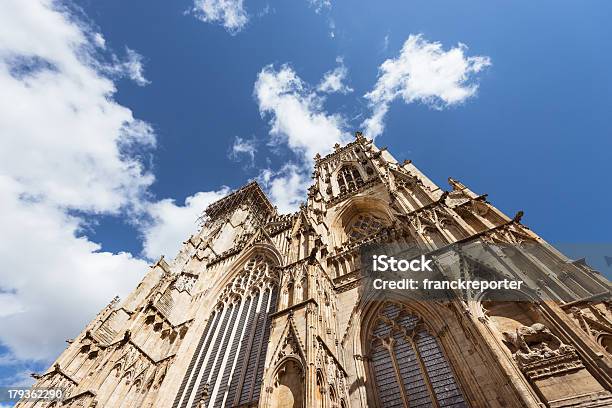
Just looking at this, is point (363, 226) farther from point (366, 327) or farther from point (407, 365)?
Result: point (407, 365)

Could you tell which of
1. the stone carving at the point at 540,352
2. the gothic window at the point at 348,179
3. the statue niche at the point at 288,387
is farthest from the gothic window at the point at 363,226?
the stone carving at the point at 540,352

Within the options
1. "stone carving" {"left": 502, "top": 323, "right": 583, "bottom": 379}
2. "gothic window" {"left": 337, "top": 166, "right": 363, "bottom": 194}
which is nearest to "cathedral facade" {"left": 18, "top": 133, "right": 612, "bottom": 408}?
"stone carving" {"left": 502, "top": 323, "right": 583, "bottom": 379}

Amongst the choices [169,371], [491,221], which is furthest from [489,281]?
[169,371]

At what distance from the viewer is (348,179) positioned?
2305cm

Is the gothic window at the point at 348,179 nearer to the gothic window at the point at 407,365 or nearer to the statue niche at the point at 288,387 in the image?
the gothic window at the point at 407,365

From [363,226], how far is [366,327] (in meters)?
7.59

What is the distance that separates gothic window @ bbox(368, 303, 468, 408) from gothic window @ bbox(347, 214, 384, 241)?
6.08 meters

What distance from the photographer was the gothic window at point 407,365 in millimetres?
7727

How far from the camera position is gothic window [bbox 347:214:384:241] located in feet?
53.7

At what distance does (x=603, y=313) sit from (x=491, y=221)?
5.01 meters

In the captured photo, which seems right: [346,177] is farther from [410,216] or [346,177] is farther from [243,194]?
[243,194]

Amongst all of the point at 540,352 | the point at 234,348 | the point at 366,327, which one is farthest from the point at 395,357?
the point at 234,348

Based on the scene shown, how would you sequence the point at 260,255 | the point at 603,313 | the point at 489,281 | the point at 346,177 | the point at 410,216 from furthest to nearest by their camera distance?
the point at 346,177
the point at 260,255
the point at 410,216
the point at 489,281
the point at 603,313

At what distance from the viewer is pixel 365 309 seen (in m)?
10.8
